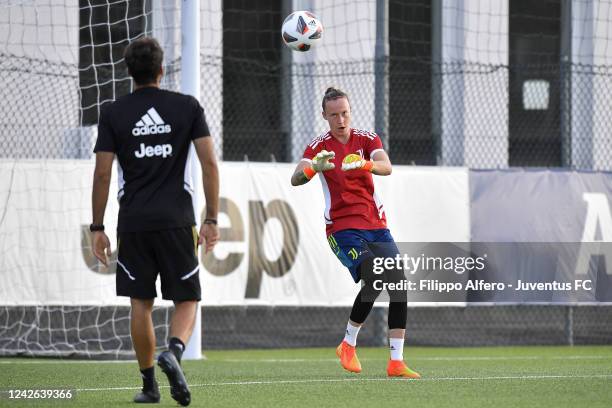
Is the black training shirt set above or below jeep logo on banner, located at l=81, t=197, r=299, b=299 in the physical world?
above

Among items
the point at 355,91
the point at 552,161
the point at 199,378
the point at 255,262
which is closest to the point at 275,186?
the point at 255,262

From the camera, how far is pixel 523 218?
12.8 m

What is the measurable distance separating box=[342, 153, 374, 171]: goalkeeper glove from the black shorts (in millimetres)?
1936

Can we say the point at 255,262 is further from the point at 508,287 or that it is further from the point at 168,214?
the point at 168,214

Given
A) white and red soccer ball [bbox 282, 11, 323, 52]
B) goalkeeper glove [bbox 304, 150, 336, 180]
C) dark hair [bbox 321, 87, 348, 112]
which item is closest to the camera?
goalkeeper glove [bbox 304, 150, 336, 180]

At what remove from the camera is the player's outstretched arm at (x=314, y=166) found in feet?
25.9

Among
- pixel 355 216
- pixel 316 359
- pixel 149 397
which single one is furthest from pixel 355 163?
pixel 316 359

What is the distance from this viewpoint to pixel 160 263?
6.24m

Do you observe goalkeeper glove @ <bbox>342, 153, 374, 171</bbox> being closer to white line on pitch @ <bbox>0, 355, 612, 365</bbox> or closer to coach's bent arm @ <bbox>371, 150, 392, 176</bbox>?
coach's bent arm @ <bbox>371, 150, 392, 176</bbox>

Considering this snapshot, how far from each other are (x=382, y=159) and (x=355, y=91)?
31.8 ft

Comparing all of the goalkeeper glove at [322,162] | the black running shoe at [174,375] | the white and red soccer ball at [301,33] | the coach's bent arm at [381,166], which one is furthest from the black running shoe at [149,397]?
the white and red soccer ball at [301,33]

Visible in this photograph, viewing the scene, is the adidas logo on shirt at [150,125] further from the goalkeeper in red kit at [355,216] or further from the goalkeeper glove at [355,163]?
the goalkeeper in red kit at [355,216]

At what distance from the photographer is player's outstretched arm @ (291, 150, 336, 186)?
788 centimetres

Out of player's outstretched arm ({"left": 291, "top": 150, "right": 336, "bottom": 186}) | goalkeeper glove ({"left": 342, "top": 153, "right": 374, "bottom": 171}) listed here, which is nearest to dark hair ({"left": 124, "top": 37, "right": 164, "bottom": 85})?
player's outstretched arm ({"left": 291, "top": 150, "right": 336, "bottom": 186})
